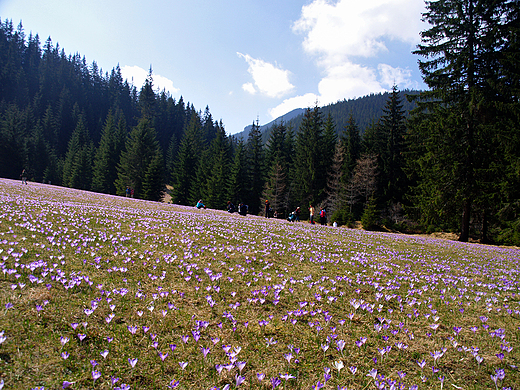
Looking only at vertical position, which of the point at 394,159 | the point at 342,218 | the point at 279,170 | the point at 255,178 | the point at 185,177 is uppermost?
the point at 394,159

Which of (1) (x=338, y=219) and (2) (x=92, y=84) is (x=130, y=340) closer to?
(1) (x=338, y=219)

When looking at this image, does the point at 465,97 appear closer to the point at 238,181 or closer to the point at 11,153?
the point at 238,181

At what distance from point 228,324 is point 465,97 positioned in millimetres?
29241

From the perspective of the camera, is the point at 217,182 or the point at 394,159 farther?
Result: the point at 217,182

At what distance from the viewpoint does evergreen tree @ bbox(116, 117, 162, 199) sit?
61469mm

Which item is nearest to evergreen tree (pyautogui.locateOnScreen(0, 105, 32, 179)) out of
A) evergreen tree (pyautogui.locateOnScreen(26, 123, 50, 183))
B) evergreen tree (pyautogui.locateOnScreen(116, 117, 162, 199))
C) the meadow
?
evergreen tree (pyautogui.locateOnScreen(26, 123, 50, 183))

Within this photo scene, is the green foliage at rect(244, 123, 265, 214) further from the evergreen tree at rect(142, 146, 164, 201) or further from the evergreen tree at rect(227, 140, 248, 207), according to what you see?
the evergreen tree at rect(142, 146, 164, 201)

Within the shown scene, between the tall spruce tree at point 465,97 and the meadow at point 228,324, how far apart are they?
20252 mm

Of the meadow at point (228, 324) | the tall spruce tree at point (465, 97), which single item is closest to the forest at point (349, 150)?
the tall spruce tree at point (465, 97)

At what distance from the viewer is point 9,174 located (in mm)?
69938

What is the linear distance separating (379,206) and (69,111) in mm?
142985

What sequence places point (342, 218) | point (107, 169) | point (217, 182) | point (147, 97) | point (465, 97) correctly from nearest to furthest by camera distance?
point (465, 97) → point (342, 218) → point (217, 182) → point (107, 169) → point (147, 97)

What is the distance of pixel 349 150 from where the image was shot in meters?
53.7

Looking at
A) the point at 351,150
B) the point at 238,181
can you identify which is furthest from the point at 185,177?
the point at 351,150
